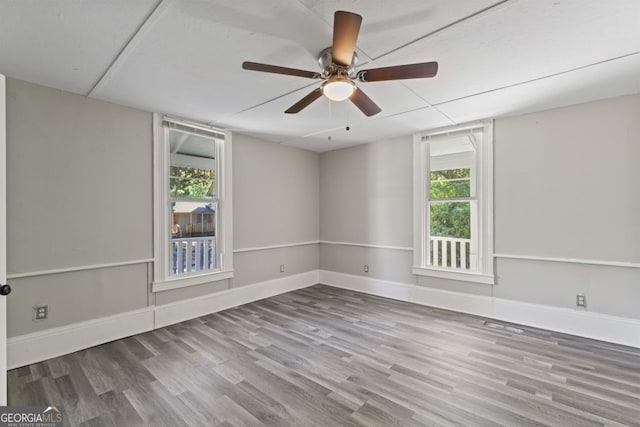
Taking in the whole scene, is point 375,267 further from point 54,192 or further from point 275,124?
point 54,192

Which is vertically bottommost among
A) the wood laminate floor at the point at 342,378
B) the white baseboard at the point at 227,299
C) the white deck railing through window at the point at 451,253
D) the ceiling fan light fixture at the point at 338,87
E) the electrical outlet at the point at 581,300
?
the wood laminate floor at the point at 342,378

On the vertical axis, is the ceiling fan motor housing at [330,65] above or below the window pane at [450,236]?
above

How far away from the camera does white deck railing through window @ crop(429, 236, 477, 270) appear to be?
4.31m

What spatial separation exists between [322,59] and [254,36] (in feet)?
1.61

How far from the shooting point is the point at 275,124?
3660 mm

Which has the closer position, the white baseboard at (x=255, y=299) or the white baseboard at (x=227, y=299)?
the white baseboard at (x=255, y=299)

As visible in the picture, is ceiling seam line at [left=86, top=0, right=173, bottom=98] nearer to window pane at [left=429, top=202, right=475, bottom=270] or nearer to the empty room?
the empty room

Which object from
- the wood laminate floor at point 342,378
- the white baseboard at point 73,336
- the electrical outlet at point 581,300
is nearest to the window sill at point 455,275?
the wood laminate floor at point 342,378

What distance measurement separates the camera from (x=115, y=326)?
2912 millimetres

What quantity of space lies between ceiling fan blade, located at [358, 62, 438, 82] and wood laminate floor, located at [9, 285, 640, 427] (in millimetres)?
2192

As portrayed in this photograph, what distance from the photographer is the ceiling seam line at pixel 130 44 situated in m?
1.60

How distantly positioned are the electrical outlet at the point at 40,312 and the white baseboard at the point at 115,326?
0.44 feet

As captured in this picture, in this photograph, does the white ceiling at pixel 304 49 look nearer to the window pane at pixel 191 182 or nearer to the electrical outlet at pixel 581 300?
the window pane at pixel 191 182

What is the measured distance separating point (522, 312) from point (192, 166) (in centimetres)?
450
